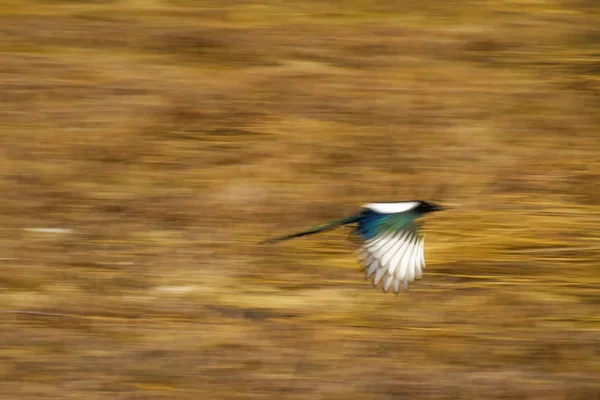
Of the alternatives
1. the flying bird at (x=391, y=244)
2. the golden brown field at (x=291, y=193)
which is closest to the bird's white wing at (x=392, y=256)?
the flying bird at (x=391, y=244)

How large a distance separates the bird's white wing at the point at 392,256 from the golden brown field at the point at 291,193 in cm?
27

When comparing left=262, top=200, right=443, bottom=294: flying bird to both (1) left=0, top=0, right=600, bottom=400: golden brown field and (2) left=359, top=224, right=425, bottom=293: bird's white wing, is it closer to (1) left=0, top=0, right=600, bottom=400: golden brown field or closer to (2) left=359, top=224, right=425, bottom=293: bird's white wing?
(2) left=359, top=224, right=425, bottom=293: bird's white wing

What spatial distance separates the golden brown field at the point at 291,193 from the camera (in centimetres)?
380

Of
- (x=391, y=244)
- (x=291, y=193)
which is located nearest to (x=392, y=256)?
(x=391, y=244)

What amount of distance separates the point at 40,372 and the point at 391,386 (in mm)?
1038

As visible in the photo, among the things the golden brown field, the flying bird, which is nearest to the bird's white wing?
the flying bird

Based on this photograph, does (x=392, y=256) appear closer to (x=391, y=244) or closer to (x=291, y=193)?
(x=391, y=244)

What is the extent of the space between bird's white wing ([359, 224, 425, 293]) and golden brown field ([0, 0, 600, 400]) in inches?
10.6

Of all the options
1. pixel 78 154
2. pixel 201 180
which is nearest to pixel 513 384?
pixel 201 180

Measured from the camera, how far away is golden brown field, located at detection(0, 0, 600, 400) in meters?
3.80

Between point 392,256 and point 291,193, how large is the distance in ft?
4.41

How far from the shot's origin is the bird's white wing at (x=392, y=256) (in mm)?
3721

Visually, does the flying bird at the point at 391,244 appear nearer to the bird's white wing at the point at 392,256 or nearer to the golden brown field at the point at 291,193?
the bird's white wing at the point at 392,256

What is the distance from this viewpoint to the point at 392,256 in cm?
375
